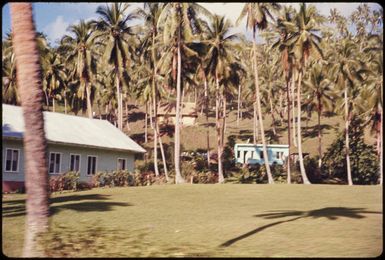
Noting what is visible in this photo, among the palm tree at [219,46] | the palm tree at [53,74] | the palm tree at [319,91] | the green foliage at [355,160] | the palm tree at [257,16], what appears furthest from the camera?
the palm tree at [53,74]

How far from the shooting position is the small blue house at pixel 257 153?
62.6m

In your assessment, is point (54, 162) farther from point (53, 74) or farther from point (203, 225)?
point (53, 74)

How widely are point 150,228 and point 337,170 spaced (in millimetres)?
43159

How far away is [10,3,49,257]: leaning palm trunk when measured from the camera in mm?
8695

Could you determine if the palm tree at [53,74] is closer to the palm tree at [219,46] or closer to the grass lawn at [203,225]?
the palm tree at [219,46]

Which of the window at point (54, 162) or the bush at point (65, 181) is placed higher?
the window at point (54, 162)

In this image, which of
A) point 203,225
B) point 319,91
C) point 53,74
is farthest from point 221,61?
point 203,225

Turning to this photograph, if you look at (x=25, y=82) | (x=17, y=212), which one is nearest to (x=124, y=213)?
(x=17, y=212)

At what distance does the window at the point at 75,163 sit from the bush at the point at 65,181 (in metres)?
1.81

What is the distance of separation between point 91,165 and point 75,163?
1.59 meters

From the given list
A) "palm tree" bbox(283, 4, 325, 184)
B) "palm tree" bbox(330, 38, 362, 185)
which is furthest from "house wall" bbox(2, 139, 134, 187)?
"palm tree" bbox(330, 38, 362, 185)

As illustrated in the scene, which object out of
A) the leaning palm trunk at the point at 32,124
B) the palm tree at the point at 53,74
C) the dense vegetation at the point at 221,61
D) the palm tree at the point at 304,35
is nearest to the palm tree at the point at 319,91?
the dense vegetation at the point at 221,61

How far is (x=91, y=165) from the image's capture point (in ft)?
117

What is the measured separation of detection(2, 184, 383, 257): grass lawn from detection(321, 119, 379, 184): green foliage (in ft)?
77.1
